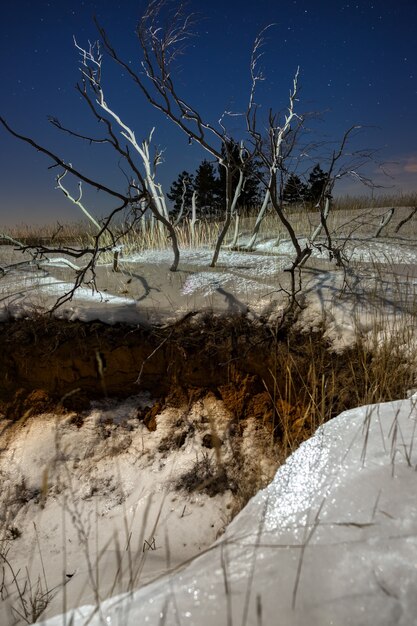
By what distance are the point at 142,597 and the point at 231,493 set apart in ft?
6.32

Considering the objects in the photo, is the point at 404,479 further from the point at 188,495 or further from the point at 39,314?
the point at 39,314

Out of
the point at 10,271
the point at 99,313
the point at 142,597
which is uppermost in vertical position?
the point at 10,271

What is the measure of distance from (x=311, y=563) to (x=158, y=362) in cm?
264

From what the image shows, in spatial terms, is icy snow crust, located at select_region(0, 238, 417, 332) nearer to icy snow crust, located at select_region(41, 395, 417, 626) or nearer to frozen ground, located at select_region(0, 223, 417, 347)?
frozen ground, located at select_region(0, 223, 417, 347)

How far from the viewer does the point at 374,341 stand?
2803 mm

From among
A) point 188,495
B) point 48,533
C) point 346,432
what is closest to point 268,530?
point 346,432

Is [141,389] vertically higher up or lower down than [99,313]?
lower down

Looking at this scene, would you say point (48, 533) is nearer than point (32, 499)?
Yes

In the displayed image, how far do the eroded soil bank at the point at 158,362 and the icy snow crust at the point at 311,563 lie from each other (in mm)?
1794

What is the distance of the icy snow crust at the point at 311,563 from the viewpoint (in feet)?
3.10

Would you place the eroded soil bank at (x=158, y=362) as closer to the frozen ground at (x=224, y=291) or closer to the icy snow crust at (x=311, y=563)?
the frozen ground at (x=224, y=291)

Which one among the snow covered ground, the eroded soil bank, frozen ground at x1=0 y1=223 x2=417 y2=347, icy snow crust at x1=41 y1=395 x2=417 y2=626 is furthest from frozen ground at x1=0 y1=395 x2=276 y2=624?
icy snow crust at x1=41 y1=395 x2=417 y2=626

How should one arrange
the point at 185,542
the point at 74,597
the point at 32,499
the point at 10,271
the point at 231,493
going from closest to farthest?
the point at 74,597, the point at 185,542, the point at 231,493, the point at 32,499, the point at 10,271

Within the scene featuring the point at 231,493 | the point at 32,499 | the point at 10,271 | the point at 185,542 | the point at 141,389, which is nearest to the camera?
the point at 185,542
